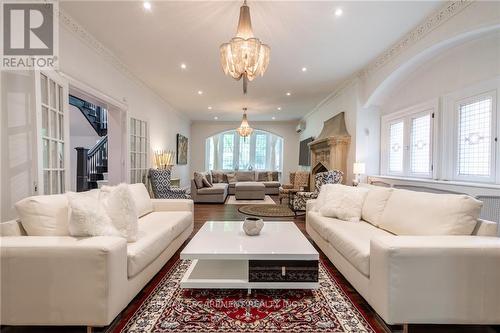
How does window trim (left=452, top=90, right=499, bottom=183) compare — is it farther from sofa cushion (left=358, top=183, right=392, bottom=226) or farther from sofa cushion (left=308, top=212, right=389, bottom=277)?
sofa cushion (left=308, top=212, right=389, bottom=277)

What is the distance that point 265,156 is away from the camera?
11070mm

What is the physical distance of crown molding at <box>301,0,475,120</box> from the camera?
2.72 meters

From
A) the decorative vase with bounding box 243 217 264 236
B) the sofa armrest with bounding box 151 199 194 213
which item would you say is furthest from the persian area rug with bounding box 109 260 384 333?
the sofa armrest with bounding box 151 199 194 213

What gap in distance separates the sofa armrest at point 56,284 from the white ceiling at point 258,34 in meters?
2.64

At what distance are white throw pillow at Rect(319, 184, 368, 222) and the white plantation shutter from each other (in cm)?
192

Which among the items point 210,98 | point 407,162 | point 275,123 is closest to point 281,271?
point 407,162

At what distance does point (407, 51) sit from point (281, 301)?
12.4ft

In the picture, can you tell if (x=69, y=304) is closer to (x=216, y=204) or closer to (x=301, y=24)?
(x=301, y=24)

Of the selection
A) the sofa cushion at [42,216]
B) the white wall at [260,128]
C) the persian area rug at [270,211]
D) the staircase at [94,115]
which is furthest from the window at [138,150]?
the white wall at [260,128]

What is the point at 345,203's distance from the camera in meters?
2.98

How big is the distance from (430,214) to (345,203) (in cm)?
101

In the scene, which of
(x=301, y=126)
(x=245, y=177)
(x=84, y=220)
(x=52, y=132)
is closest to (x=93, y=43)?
(x=52, y=132)

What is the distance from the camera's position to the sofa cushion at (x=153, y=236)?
1856mm

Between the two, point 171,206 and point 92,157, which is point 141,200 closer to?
point 171,206
